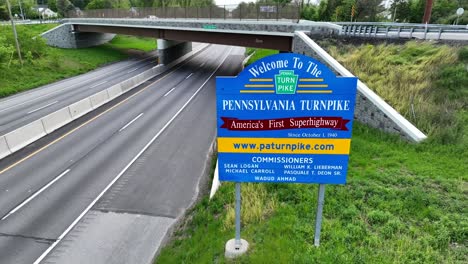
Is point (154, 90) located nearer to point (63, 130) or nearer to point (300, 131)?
point (63, 130)

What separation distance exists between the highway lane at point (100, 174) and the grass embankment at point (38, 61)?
16.3 metres

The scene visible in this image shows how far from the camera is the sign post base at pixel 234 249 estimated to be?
21.8 ft

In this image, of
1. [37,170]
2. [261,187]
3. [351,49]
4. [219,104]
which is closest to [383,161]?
[261,187]

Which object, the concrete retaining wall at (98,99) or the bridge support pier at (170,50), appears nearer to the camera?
the concrete retaining wall at (98,99)

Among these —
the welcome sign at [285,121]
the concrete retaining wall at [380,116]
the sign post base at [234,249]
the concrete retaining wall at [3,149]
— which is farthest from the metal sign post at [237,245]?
the concrete retaining wall at [3,149]

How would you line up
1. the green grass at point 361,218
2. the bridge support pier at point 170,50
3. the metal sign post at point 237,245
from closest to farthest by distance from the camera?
the green grass at point 361,218 < the metal sign post at point 237,245 < the bridge support pier at point 170,50

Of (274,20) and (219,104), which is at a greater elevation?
(274,20)

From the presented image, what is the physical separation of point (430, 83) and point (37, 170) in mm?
19555

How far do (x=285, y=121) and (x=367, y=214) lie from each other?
11.8 ft

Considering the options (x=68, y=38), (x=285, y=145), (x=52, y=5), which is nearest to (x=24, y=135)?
(x=285, y=145)

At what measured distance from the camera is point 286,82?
219 inches

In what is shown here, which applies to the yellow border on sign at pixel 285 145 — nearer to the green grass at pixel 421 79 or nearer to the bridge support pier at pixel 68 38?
the green grass at pixel 421 79

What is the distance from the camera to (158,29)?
4081 cm

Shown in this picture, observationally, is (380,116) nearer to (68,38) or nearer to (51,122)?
(51,122)
